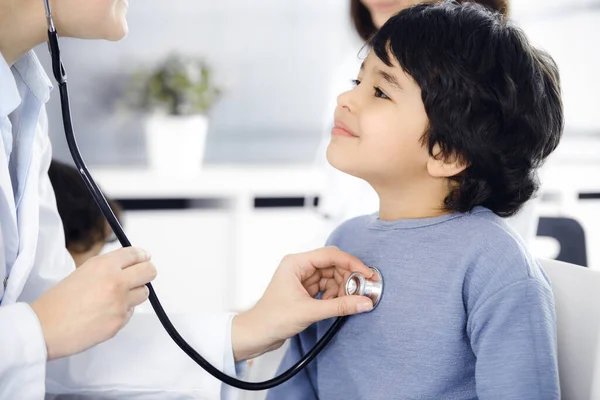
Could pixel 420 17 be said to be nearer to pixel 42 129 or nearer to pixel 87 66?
pixel 42 129

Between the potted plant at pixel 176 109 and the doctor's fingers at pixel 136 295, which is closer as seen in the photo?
the doctor's fingers at pixel 136 295

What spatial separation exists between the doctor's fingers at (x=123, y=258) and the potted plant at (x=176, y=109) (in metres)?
1.98

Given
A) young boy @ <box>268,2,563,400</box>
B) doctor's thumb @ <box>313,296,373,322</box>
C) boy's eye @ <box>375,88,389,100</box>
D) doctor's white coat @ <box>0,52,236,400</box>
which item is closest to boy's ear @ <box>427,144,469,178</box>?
young boy @ <box>268,2,563,400</box>

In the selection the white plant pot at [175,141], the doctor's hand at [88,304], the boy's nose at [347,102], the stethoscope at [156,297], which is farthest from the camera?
the white plant pot at [175,141]

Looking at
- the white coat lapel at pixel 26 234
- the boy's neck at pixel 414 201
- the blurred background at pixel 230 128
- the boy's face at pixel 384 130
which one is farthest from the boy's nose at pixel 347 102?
the blurred background at pixel 230 128

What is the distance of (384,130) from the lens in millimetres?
1094

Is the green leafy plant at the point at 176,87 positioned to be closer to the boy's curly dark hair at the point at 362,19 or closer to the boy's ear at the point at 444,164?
the boy's curly dark hair at the point at 362,19

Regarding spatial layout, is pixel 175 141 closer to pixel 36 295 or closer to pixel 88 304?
pixel 36 295

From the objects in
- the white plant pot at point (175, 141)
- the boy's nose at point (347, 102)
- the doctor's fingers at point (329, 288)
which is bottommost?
the white plant pot at point (175, 141)

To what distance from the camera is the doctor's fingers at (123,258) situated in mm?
944

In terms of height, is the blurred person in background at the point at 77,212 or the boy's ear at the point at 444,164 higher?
the boy's ear at the point at 444,164

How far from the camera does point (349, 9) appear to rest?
5.97 feet

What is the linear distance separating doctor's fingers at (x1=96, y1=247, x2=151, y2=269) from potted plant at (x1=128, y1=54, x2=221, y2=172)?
6.50 feet

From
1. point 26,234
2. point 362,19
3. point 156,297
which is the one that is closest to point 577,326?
point 156,297
